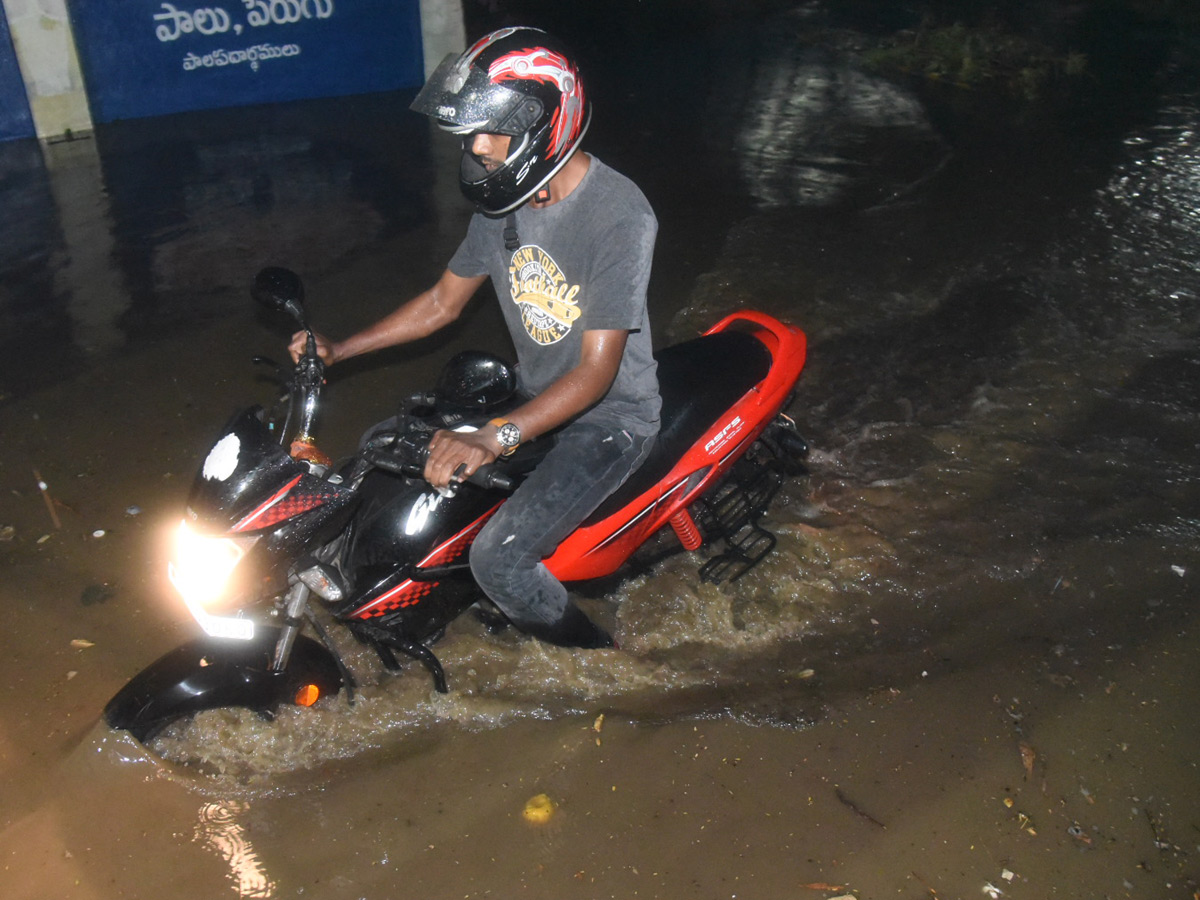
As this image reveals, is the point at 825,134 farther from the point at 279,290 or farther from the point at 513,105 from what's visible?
the point at 279,290

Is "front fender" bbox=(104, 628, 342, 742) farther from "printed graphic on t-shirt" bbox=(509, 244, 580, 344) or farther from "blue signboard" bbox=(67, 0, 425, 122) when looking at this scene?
"blue signboard" bbox=(67, 0, 425, 122)

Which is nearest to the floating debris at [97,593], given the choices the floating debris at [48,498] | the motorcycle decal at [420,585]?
the floating debris at [48,498]

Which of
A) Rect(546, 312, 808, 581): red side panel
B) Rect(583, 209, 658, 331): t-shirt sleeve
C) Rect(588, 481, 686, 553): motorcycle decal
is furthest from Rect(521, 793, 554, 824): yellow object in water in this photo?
Rect(583, 209, 658, 331): t-shirt sleeve

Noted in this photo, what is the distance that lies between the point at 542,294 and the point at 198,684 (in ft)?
5.54

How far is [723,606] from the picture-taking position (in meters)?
4.00

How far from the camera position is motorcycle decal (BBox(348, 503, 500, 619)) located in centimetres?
304

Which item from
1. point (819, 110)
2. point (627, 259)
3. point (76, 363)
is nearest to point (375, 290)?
point (76, 363)

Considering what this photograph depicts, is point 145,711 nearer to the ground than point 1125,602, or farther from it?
farther from it

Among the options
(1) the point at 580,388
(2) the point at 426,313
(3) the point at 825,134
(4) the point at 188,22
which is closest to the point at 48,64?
(4) the point at 188,22

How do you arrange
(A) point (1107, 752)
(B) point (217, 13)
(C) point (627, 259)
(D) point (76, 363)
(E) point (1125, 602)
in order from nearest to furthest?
(C) point (627, 259) < (A) point (1107, 752) < (E) point (1125, 602) < (D) point (76, 363) < (B) point (217, 13)

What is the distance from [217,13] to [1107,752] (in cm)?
A: 1076

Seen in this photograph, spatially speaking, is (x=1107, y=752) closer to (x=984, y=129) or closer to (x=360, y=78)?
(x=984, y=129)

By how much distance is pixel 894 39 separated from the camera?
48.0ft

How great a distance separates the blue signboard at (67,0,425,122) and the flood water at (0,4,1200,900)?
229cm
